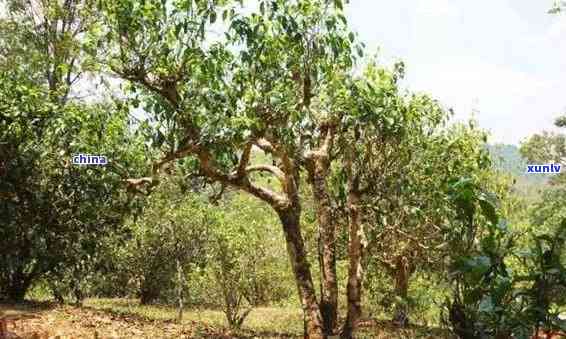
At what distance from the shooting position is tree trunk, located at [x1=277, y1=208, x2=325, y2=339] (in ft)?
34.8

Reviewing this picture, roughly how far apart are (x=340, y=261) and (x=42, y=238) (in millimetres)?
10656

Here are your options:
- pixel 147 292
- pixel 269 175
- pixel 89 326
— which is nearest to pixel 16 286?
pixel 89 326

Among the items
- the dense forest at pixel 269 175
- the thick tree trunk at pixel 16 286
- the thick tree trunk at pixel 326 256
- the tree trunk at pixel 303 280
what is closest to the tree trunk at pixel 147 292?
the dense forest at pixel 269 175

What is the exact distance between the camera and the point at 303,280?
10617 mm

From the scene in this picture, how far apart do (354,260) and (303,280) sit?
3.72 feet

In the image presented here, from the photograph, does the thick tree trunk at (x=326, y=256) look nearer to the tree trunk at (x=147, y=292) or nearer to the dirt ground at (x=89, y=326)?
the dirt ground at (x=89, y=326)

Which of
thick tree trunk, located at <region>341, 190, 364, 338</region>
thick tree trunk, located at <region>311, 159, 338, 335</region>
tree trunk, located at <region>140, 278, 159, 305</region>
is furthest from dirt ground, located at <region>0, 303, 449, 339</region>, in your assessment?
tree trunk, located at <region>140, 278, 159, 305</region>

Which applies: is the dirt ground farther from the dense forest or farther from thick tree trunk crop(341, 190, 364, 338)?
thick tree trunk crop(341, 190, 364, 338)

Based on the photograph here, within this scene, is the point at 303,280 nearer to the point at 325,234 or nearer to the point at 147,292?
the point at 325,234

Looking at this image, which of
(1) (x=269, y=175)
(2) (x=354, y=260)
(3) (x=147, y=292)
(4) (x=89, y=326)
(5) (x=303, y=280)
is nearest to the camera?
(5) (x=303, y=280)

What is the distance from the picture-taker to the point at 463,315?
17.1ft

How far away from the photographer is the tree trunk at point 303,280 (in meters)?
10.6

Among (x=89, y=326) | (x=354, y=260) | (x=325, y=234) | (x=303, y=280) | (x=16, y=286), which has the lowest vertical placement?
(x=89, y=326)

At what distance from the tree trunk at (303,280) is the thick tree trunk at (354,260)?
786 millimetres
